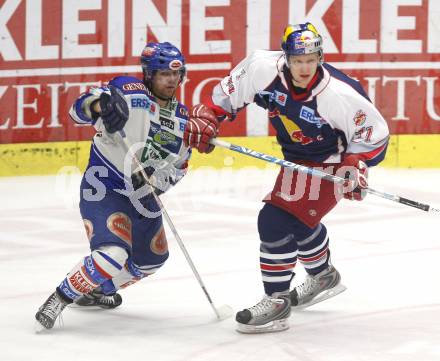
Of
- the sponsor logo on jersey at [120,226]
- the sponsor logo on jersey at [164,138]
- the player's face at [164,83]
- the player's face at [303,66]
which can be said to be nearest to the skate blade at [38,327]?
the sponsor logo on jersey at [120,226]

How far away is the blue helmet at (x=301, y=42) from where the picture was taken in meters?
3.85

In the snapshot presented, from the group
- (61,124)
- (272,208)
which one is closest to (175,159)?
(272,208)

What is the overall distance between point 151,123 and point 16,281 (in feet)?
3.52

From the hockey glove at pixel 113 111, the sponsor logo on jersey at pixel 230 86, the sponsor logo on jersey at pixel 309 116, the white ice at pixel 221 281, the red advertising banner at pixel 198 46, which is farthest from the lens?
the red advertising banner at pixel 198 46

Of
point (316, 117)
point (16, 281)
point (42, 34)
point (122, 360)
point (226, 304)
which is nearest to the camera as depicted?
point (122, 360)

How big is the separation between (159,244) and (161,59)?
70 cm

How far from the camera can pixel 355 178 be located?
12.6 ft

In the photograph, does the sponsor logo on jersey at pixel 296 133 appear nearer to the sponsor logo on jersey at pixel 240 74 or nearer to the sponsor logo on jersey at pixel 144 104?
the sponsor logo on jersey at pixel 240 74

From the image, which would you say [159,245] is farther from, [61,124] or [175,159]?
[61,124]

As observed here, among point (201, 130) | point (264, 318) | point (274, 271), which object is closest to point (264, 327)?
point (264, 318)

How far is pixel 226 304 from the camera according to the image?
4.36 metres

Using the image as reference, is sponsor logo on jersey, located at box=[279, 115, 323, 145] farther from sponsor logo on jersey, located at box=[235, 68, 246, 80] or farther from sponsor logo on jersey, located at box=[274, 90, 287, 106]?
sponsor logo on jersey, located at box=[235, 68, 246, 80]

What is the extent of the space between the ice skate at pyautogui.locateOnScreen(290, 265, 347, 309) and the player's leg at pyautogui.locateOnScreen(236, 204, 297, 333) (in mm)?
283

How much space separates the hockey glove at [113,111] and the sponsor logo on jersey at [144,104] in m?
0.18
